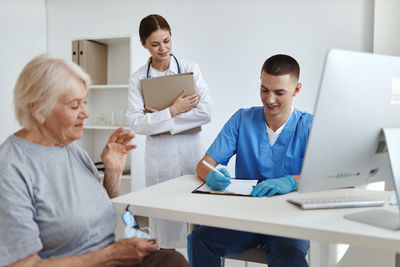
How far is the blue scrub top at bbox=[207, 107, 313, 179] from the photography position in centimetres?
153

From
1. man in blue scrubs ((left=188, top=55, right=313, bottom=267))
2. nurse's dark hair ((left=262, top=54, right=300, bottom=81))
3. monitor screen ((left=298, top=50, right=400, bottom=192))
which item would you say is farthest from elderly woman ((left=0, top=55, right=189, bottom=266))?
nurse's dark hair ((left=262, top=54, right=300, bottom=81))

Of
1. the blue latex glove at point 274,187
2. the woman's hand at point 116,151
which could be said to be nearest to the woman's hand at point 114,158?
the woman's hand at point 116,151

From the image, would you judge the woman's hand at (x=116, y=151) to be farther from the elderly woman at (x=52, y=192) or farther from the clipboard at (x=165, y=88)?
the clipboard at (x=165, y=88)

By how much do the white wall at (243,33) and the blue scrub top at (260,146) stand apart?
46.7 inches

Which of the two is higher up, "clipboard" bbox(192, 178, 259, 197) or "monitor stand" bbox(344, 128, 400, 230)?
"monitor stand" bbox(344, 128, 400, 230)

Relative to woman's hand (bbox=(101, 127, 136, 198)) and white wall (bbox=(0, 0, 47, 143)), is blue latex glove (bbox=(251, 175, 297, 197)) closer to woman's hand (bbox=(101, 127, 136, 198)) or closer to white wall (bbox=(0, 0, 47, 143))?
woman's hand (bbox=(101, 127, 136, 198))

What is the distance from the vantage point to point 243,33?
2.86 metres

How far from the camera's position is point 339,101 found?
84 centimetres

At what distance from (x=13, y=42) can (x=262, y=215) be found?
328 centimetres

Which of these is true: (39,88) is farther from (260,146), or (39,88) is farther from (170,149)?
(170,149)

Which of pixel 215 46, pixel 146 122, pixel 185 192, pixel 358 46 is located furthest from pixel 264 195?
pixel 215 46

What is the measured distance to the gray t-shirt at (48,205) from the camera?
0.85 m

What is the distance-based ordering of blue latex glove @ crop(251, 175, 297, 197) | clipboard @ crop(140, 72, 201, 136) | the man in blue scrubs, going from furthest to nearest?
clipboard @ crop(140, 72, 201, 136) → the man in blue scrubs → blue latex glove @ crop(251, 175, 297, 197)

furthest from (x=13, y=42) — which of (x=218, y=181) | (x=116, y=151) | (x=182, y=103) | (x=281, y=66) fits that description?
(x=218, y=181)
